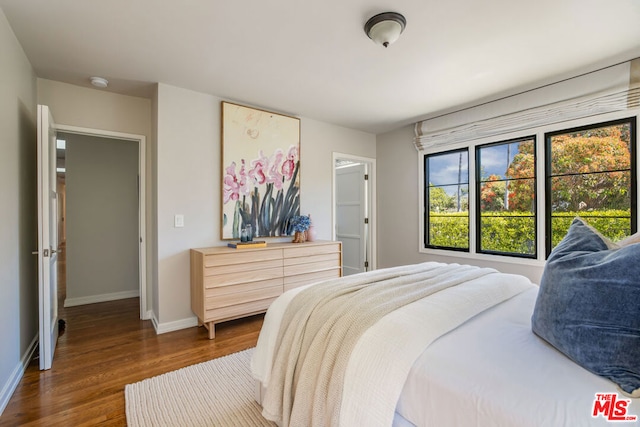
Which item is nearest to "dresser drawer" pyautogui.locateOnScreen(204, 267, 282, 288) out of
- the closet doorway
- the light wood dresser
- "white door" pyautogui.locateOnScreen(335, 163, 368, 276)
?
the light wood dresser

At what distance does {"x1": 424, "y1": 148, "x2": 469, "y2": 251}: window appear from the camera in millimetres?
3818

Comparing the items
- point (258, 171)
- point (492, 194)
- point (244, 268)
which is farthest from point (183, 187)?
point (492, 194)

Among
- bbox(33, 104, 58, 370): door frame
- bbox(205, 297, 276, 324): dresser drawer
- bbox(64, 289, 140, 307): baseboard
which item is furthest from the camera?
bbox(64, 289, 140, 307): baseboard

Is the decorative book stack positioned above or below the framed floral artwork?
below

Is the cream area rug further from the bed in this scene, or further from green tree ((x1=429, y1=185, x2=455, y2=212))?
green tree ((x1=429, y1=185, x2=455, y2=212))

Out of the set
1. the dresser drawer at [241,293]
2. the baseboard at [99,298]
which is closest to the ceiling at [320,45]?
the dresser drawer at [241,293]

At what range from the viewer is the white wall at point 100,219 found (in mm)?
3865

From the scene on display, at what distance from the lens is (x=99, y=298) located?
4004 mm

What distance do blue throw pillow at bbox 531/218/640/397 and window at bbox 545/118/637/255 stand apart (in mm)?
2285

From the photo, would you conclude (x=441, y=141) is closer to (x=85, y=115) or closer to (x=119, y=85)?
(x=119, y=85)

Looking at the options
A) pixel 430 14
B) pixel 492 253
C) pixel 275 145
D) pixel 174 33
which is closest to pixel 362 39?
pixel 430 14

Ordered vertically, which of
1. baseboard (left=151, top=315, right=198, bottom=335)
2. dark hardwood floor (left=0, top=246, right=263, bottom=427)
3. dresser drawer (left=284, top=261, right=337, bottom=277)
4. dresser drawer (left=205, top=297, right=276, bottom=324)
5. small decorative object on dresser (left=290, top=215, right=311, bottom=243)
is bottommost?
dark hardwood floor (left=0, top=246, right=263, bottom=427)

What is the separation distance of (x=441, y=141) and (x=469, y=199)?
839 mm

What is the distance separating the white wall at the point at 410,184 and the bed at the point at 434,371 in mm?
2189
